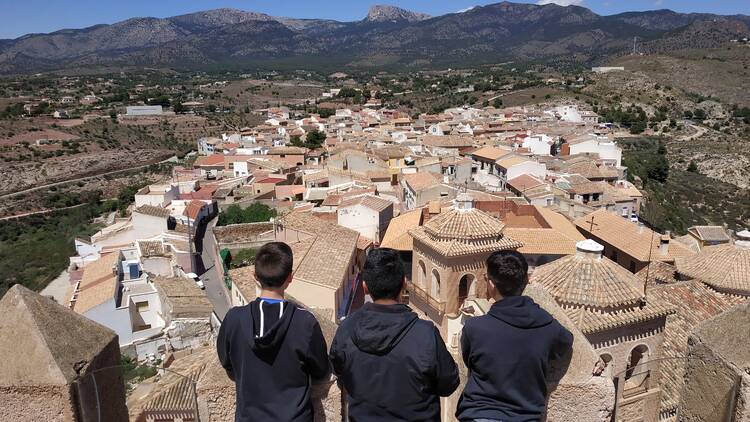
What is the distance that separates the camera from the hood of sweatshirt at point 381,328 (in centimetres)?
335

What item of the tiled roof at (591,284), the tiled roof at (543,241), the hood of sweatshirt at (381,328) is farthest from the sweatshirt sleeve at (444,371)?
the tiled roof at (543,241)

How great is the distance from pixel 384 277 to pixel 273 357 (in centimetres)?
88

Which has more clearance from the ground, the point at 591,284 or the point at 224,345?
the point at 224,345

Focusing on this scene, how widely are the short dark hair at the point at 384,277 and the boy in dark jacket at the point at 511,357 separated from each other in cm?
59

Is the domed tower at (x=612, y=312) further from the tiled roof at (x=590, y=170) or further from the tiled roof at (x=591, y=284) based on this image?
the tiled roof at (x=590, y=170)

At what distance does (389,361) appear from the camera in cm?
338

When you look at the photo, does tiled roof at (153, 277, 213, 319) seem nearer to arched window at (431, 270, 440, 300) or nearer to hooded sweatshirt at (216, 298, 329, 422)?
arched window at (431, 270, 440, 300)

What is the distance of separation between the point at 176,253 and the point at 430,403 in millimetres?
23384

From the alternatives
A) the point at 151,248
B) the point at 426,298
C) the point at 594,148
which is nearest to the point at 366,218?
the point at 426,298

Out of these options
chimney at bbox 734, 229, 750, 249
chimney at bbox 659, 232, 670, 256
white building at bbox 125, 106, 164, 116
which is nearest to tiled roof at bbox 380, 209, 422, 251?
chimney at bbox 659, 232, 670, 256

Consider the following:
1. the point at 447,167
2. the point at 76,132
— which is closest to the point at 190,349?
the point at 447,167

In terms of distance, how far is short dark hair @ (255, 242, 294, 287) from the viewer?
3.69 m

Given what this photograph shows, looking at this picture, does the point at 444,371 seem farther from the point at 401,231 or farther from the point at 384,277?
the point at 401,231

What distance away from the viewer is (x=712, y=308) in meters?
10.7
